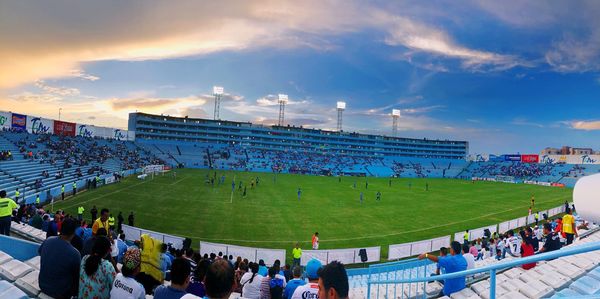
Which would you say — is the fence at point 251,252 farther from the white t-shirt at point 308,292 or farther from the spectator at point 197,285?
the white t-shirt at point 308,292

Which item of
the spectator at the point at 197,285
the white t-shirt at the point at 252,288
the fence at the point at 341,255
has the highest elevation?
the spectator at the point at 197,285

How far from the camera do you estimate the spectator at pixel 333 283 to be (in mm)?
2637

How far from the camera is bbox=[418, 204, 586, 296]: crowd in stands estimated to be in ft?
22.4

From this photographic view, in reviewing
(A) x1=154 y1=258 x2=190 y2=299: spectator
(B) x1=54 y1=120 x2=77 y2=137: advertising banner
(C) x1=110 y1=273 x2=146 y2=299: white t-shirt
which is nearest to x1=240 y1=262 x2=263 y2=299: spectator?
(C) x1=110 y1=273 x2=146 y2=299: white t-shirt

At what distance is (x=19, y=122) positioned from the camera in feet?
174

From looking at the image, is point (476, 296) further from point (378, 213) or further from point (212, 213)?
point (378, 213)

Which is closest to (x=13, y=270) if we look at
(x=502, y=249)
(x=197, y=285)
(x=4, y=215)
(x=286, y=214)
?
(x=197, y=285)

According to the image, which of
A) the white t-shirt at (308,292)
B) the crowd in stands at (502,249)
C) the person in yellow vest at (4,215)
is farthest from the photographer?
the person in yellow vest at (4,215)

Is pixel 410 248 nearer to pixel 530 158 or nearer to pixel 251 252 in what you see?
pixel 251 252

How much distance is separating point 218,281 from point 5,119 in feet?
212

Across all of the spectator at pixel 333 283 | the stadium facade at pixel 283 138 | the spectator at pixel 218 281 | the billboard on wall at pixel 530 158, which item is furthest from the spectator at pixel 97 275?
the billboard on wall at pixel 530 158

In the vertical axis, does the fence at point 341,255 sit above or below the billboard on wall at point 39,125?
below

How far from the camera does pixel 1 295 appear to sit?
427 centimetres

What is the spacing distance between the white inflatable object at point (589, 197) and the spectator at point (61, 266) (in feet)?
18.9
